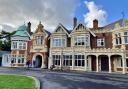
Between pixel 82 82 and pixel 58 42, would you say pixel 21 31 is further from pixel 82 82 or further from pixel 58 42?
pixel 82 82

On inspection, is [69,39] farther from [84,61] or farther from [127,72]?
[127,72]

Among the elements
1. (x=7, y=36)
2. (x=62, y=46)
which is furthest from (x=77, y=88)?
(x=7, y=36)

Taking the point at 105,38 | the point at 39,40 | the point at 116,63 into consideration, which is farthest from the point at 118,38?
the point at 39,40

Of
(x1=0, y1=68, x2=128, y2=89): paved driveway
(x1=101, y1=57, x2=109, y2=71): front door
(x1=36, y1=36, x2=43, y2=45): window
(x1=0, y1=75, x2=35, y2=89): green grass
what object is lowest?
(x1=0, y1=68, x2=128, y2=89): paved driveway

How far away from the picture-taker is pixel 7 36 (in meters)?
75.4

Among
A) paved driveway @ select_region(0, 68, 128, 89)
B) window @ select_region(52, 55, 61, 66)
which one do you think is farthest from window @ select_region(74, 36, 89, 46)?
paved driveway @ select_region(0, 68, 128, 89)

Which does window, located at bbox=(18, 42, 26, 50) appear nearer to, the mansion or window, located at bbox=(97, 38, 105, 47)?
the mansion

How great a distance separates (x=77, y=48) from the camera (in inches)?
1585

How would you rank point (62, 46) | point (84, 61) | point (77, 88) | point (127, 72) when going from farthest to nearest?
point (62, 46), point (84, 61), point (127, 72), point (77, 88)

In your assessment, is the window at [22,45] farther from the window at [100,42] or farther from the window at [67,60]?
the window at [100,42]

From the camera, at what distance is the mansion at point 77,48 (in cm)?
3628

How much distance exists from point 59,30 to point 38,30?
5.80 meters

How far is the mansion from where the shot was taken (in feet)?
119

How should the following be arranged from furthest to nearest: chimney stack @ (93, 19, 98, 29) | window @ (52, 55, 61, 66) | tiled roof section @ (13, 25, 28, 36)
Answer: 1. tiled roof section @ (13, 25, 28, 36)
2. chimney stack @ (93, 19, 98, 29)
3. window @ (52, 55, 61, 66)
